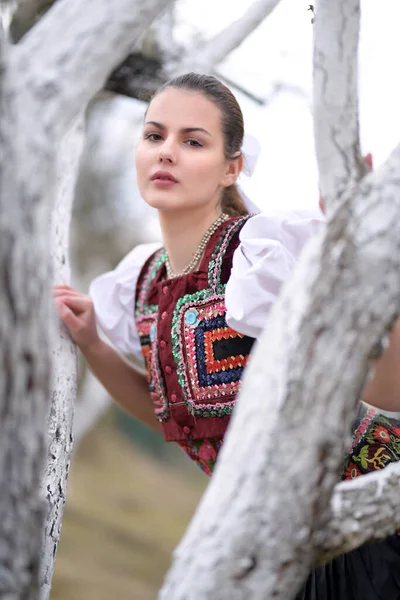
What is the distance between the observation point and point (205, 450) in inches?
73.7

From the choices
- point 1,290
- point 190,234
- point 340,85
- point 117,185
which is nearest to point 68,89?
point 1,290

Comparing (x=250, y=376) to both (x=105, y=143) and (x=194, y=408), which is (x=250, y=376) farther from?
(x=105, y=143)

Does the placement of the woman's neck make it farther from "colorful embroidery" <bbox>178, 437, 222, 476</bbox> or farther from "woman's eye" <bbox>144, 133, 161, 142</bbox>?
"colorful embroidery" <bbox>178, 437, 222, 476</bbox>

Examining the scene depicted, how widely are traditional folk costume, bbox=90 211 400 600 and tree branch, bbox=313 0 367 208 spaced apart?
455mm

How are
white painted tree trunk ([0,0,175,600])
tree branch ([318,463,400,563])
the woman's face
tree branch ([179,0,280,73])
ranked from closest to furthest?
white painted tree trunk ([0,0,175,600]) → tree branch ([318,463,400,563]) → the woman's face → tree branch ([179,0,280,73])

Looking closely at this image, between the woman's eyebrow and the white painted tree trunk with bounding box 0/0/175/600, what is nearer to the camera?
the white painted tree trunk with bounding box 0/0/175/600

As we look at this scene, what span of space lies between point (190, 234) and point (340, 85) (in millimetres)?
852

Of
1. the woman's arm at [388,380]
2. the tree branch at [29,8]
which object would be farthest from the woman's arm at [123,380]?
the tree branch at [29,8]

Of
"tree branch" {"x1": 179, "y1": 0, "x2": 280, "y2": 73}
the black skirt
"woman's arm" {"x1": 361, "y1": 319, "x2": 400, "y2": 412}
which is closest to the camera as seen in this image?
"woman's arm" {"x1": 361, "y1": 319, "x2": 400, "y2": 412}

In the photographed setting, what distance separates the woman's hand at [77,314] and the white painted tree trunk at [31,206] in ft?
2.98

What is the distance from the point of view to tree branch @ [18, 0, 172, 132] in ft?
3.13

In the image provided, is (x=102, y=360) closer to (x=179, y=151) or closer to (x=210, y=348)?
(x=210, y=348)

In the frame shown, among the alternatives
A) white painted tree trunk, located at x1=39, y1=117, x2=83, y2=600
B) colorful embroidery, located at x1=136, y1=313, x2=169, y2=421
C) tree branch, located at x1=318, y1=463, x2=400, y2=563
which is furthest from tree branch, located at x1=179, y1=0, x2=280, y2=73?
tree branch, located at x1=318, y1=463, x2=400, y2=563

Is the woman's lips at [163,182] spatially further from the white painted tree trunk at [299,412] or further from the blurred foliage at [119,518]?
the blurred foliage at [119,518]
